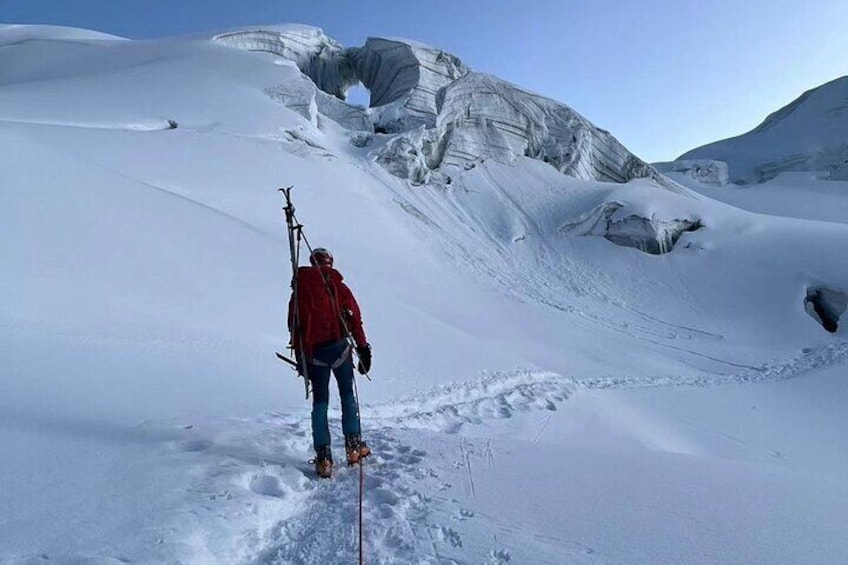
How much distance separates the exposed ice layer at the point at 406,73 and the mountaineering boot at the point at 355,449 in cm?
1877

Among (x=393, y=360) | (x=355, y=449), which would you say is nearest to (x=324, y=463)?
(x=355, y=449)

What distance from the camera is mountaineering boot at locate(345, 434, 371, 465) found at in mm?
3434

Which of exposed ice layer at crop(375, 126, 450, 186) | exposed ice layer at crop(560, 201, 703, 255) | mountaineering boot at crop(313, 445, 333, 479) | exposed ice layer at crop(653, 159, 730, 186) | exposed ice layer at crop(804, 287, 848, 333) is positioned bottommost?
exposed ice layer at crop(804, 287, 848, 333)

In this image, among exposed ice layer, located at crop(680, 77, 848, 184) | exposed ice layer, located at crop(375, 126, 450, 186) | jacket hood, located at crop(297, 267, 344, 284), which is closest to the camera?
jacket hood, located at crop(297, 267, 344, 284)

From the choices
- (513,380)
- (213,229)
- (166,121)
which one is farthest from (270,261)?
(166,121)

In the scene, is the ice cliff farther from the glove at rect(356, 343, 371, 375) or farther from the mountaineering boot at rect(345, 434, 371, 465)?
the mountaineering boot at rect(345, 434, 371, 465)

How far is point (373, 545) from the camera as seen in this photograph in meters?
2.49

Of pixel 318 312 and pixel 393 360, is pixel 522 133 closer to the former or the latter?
pixel 393 360

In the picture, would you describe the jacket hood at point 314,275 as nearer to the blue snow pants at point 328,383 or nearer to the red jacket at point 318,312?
the red jacket at point 318,312

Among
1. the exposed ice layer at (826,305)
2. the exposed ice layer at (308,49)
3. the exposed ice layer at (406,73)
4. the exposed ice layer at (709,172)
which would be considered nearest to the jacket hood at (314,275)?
the exposed ice layer at (826,305)

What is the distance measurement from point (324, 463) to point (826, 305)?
15.1 metres

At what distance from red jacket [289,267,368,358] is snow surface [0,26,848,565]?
82 centimetres

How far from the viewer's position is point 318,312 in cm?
354

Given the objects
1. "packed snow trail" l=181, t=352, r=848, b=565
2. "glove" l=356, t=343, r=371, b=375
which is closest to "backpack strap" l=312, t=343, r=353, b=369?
"glove" l=356, t=343, r=371, b=375
